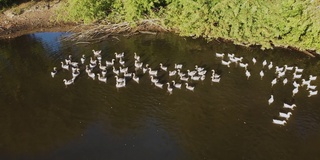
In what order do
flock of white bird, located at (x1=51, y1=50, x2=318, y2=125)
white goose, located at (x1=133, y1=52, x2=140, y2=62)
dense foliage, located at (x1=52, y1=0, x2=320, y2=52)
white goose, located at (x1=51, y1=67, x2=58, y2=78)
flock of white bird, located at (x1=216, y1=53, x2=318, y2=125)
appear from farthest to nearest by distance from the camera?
dense foliage, located at (x1=52, y1=0, x2=320, y2=52)
white goose, located at (x1=133, y1=52, x2=140, y2=62)
white goose, located at (x1=51, y1=67, x2=58, y2=78)
flock of white bird, located at (x1=51, y1=50, x2=318, y2=125)
flock of white bird, located at (x1=216, y1=53, x2=318, y2=125)

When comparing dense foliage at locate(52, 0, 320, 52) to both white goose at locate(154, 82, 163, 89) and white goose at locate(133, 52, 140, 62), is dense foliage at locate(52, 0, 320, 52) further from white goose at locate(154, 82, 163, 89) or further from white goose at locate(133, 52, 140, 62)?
white goose at locate(154, 82, 163, 89)

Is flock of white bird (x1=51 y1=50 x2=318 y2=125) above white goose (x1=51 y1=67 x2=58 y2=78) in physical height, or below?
above

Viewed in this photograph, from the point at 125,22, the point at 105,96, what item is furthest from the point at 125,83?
the point at 125,22

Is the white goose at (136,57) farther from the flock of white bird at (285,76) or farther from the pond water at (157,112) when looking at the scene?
the flock of white bird at (285,76)

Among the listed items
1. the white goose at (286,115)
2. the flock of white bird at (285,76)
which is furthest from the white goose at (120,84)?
the white goose at (286,115)

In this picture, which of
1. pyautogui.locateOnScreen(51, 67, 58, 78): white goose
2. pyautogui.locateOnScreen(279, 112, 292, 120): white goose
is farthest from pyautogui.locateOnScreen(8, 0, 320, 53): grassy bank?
pyautogui.locateOnScreen(279, 112, 292, 120): white goose

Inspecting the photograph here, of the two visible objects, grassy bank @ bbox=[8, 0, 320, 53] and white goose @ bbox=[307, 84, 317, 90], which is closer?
white goose @ bbox=[307, 84, 317, 90]

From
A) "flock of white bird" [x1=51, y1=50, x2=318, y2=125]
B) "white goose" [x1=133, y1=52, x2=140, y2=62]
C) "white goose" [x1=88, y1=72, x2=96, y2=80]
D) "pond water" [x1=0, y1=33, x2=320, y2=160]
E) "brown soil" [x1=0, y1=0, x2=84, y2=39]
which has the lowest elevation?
"pond water" [x1=0, y1=33, x2=320, y2=160]
